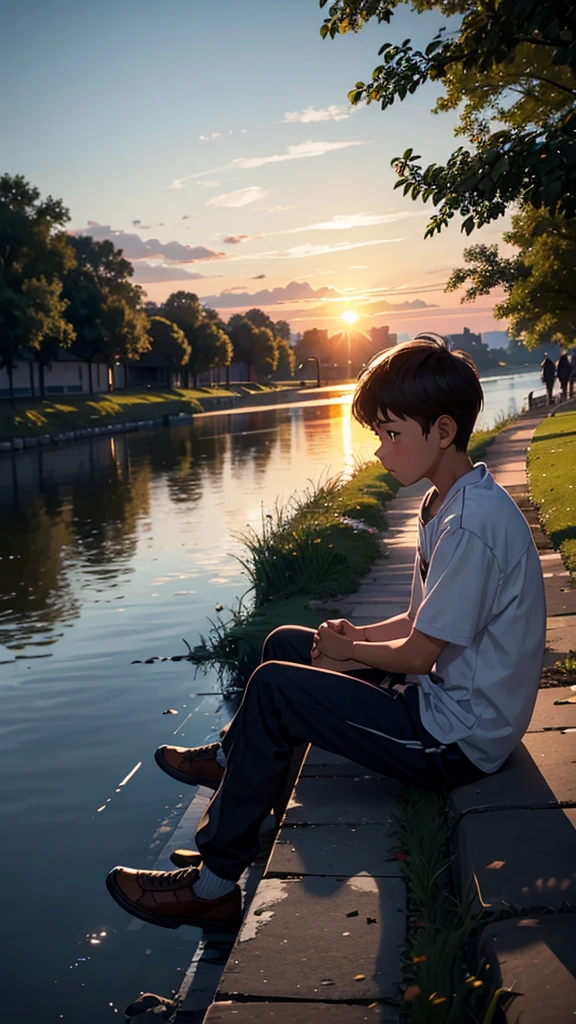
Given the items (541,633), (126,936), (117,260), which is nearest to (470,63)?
(541,633)

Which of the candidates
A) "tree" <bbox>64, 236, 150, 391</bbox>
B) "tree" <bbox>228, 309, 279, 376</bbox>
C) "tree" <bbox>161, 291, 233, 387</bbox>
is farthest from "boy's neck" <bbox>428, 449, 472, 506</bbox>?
"tree" <bbox>228, 309, 279, 376</bbox>

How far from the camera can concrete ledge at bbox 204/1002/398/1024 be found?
2209mm

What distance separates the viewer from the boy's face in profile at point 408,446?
2977 millimetres

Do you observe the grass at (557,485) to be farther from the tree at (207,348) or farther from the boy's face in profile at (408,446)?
the tree at (207,348)

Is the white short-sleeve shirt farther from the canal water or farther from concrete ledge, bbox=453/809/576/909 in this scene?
the canal water

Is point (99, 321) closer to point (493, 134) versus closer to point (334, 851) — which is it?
point (493, 134)

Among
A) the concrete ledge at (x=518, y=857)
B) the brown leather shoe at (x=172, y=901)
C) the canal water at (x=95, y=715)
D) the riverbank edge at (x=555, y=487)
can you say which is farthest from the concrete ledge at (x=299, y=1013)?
the riverbank edge at (x=555, y=487)

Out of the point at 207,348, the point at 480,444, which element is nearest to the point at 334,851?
the point at 480,444

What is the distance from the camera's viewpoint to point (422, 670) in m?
2.96

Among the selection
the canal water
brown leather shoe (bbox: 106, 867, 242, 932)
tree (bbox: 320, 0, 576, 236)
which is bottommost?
the canal water

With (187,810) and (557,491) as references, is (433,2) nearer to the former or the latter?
(557,491)

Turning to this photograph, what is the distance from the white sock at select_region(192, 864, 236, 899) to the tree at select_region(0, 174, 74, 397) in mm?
41624

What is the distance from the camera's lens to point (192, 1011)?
3248mm

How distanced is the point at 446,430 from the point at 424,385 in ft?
0.58
